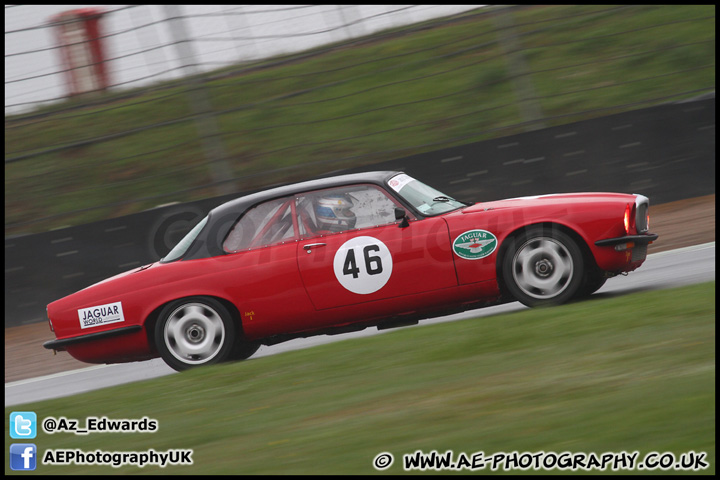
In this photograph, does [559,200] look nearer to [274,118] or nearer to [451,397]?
[451,397]

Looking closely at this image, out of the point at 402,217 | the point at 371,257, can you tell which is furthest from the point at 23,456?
the point at 402,217

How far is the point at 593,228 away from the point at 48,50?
26.6 ft

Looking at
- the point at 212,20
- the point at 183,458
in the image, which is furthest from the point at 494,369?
the point at 212,20

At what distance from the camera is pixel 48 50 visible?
11125 millimetres

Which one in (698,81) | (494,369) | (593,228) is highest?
(698,81)

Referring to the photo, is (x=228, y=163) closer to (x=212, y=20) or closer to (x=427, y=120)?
(x=212, y=20)

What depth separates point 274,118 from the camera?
39.4ft

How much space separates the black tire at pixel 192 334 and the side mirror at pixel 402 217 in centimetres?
150

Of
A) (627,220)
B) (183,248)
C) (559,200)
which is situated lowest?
(627,220)

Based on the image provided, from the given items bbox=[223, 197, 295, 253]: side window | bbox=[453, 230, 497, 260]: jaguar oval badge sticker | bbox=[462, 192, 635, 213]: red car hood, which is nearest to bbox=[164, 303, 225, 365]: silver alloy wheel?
bbox=[223, 197, 295, 253]: side window

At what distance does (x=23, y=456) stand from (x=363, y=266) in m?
2.76

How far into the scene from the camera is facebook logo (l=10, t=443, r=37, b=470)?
168 inches

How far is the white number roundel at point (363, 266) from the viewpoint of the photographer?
6.23m

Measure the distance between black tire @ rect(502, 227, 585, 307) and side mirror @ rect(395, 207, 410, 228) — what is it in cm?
78
